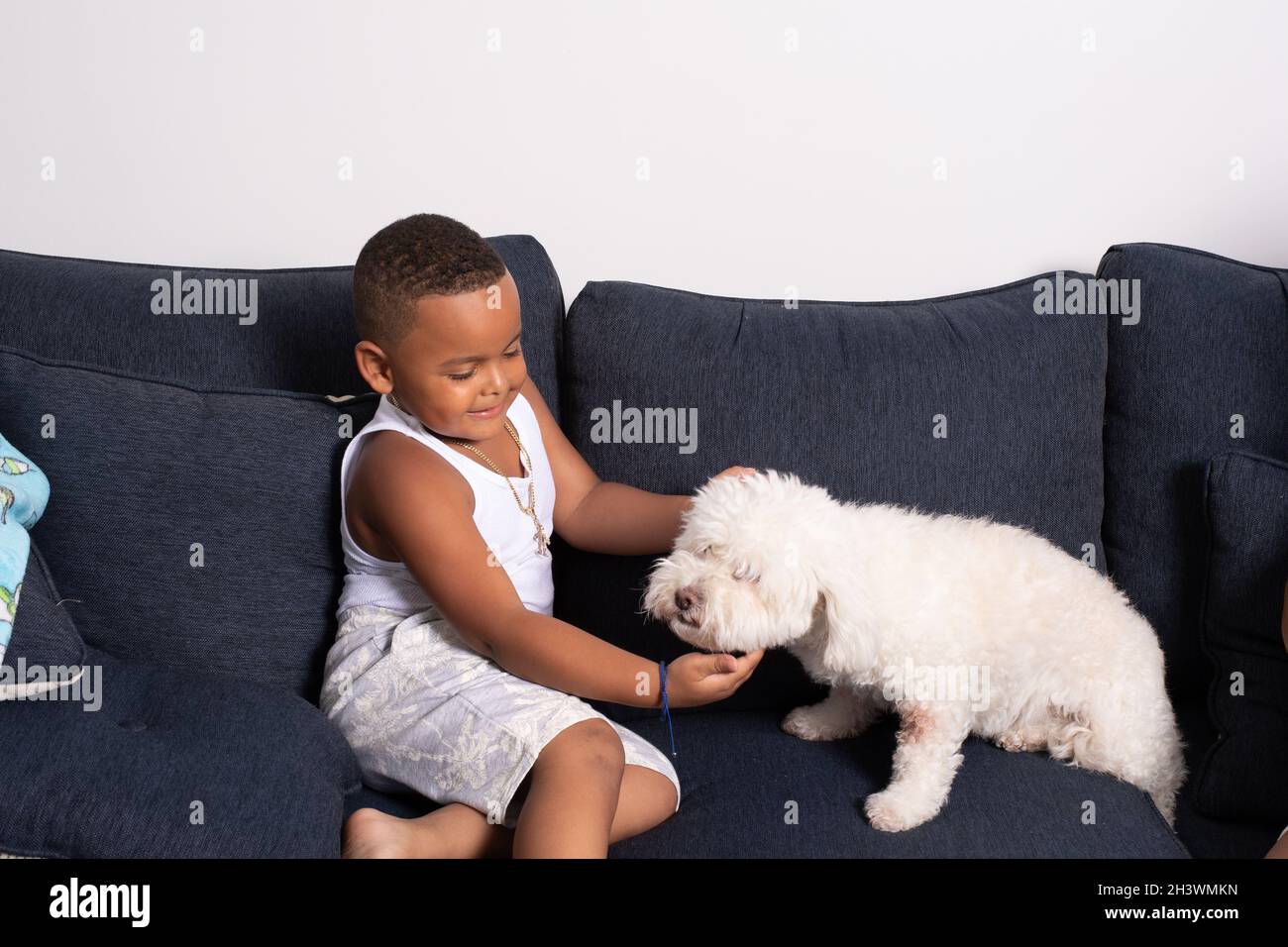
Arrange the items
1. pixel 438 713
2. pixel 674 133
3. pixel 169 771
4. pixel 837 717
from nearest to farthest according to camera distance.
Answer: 1. pixel 169 771
2. pixel 438 713
3. pixel 837 717
4. pixel 674 133

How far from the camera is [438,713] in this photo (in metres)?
1.69

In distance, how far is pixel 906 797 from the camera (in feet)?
5.53

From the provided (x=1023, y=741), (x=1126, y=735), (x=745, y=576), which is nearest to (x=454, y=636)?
(x=745, y=576)

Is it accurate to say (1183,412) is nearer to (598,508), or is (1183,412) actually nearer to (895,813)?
(895,813)

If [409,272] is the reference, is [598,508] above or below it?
below

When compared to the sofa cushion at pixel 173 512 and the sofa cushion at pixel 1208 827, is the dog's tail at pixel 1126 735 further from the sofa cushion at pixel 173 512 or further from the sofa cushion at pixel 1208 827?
the sofa cushion at pixel 173 512

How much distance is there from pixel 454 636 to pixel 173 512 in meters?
0.50

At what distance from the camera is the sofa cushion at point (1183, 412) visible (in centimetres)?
203

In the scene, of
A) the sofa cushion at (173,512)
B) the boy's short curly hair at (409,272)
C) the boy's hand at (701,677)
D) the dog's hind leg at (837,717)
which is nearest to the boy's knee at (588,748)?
the boy's hand at (701,677)

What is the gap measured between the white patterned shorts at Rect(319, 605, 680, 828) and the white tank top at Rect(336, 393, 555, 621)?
1.3 inches
